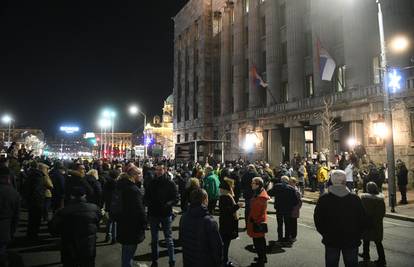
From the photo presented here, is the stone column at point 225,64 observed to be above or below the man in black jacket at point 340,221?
above

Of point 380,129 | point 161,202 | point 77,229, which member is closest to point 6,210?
point 77,229

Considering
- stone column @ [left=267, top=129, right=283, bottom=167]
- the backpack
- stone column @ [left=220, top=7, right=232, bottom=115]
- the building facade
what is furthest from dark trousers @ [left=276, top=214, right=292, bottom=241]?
stone column @ [left=220, top=7, right=232, bottom=115]

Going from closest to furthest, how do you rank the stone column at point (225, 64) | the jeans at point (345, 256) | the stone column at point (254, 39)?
the jeans at point (345, 256), the stone column at point (254, 39), the stone column at point (225, 64)

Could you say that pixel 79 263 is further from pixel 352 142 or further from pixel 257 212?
pixel 352 142

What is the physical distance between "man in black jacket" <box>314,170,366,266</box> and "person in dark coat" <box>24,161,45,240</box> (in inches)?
331

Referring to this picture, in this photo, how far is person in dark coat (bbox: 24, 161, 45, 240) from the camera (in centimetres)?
1025

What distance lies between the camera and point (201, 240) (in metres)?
4.51

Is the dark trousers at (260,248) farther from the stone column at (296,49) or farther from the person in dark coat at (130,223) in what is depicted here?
the stone column at (296,49)

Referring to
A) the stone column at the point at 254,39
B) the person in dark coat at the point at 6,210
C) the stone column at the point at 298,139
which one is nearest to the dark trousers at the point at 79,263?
the person in dark coat at the point at 6,210

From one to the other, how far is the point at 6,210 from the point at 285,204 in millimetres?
6751

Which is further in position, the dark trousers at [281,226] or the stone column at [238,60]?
the stone column at [238,60]

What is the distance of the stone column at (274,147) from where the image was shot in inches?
1465

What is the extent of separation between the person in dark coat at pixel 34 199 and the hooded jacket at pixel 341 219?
846 centimetres

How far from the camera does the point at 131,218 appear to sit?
611 centimetres
